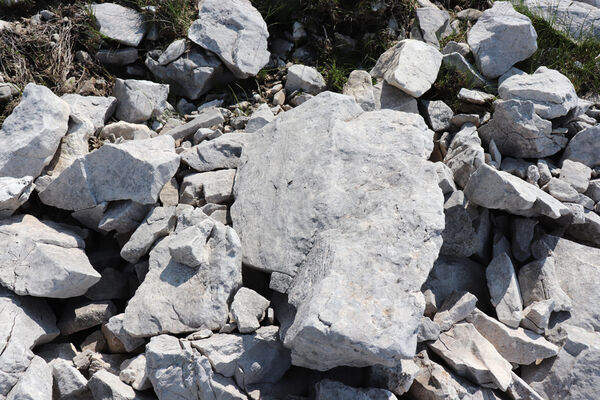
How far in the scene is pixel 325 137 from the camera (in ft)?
12.8

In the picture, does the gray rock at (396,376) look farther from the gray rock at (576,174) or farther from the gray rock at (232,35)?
the gray rock at (232,35)

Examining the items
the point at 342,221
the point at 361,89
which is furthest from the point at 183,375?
the point at 361,89

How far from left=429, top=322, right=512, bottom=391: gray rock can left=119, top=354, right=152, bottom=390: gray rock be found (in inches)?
73.0

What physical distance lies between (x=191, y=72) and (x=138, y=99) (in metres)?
Result: 0.64

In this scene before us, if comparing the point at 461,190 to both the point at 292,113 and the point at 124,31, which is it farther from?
the point at 124,31

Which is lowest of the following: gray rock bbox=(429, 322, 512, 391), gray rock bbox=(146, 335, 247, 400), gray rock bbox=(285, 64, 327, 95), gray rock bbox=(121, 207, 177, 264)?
gray rock bbox=(429, 322, 512, 391)

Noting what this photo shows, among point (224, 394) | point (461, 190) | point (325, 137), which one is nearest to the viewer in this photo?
point (224, 394)

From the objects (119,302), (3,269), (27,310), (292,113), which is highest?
(292,113)

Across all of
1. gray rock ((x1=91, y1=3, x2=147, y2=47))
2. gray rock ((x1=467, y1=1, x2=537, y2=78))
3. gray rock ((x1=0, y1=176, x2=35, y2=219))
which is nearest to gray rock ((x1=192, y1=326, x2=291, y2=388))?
gray rock ((x1=0, y1=176, x2=35, y2=219))

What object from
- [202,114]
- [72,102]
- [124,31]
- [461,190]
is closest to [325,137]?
[461,190]

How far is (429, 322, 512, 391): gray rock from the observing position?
3396 mm

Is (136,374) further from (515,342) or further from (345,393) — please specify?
(515,342)

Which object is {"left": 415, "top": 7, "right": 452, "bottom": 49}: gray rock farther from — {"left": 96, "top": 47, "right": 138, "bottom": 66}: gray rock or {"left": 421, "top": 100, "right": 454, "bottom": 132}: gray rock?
{"left": 96, "top": 47, "right": 138, "bottom": 66}: gray rock

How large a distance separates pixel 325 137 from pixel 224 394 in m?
1.89
